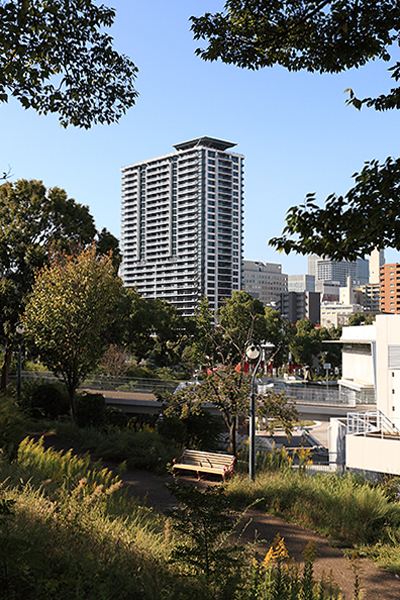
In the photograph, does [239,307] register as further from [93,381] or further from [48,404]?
[48,404]

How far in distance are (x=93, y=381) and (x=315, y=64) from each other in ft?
97.2

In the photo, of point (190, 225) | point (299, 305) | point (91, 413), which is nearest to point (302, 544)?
point (91, 413)

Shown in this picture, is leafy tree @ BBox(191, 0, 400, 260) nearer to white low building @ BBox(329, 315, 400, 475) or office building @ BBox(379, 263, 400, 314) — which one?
white low building @ BBox(329, 315, 400, 475)

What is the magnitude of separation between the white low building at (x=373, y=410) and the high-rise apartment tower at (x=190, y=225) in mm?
113111

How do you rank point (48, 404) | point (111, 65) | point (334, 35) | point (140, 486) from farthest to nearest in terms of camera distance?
1. point (48, 404)
2. point (140, 486)
3. point (111, 65)
4. point (334, 35)

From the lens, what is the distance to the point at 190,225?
6457 inches

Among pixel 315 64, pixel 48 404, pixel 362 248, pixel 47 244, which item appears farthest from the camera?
pixel 47 244

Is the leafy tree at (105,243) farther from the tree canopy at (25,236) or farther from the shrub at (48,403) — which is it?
the shrub at (48,403)

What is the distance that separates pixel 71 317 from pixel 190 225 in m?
147

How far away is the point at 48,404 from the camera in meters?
21.2

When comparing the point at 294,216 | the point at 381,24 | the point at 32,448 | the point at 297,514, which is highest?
the point at 381,24

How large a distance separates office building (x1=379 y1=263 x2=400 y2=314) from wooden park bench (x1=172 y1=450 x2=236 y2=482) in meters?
171

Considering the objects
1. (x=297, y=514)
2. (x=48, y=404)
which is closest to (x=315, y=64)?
(x=297, y=514)

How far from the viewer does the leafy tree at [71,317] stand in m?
19.5
